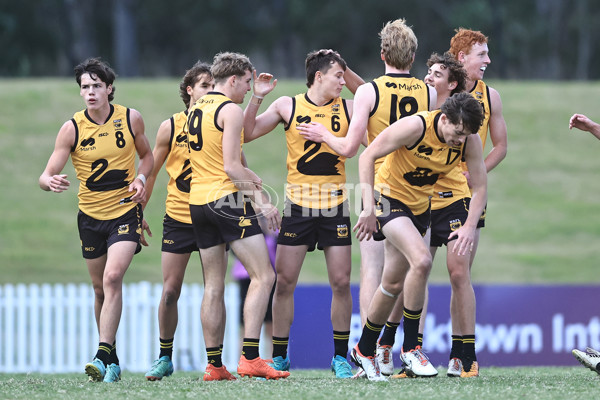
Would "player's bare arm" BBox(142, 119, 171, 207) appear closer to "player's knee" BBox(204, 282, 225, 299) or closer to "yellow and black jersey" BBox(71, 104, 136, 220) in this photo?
"yellow and black jersey" BBox(71, 104, 136, 220)

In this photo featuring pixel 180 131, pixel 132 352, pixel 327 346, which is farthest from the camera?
pixel 132 352

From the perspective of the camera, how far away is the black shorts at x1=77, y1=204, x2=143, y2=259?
704 cm

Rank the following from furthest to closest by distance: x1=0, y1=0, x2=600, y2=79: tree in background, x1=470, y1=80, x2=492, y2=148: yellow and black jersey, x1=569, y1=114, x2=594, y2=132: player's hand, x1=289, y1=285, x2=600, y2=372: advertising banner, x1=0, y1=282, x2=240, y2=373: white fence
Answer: x1=0, y1=0, x2=600, y2=79: tree in background
x1=0, y1=282, x2=240, y2=373: white fence
x1=289, y1=285, x2=600, y2=372: advertising banner
x1=470, y1=80, x2=492, y2=148: yellow and black jersey
x1=569, y1=114, x2=594, y2=132: player's hand

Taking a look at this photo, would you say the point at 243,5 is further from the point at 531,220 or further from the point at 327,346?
the point at 327,346

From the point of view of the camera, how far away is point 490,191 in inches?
880

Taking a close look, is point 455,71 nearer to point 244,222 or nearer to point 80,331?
point 244,222

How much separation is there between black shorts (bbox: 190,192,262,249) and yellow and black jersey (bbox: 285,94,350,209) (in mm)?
652

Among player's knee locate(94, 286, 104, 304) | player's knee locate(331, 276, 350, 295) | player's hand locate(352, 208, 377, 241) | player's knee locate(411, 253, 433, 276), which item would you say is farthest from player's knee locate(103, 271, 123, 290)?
player's knee locate(411, 253, 433, 276)

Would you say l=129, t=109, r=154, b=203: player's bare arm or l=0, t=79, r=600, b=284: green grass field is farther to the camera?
l=0, t=79, r=600, b=284: green grass field

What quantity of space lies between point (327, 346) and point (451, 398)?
5852 mm

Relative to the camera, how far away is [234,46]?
40281 mm

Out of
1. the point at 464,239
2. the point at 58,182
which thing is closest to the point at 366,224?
the point at 464,239

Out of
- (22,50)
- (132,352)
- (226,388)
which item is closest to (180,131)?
(226,388)

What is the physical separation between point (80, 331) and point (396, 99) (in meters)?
6.78
